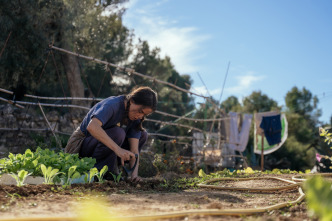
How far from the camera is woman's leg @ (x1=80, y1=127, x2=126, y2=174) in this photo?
3.35 metres

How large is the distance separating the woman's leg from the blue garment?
26.9 ft

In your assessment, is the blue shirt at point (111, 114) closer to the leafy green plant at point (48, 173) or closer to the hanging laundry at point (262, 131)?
the leafy green plant at point (48, 173)

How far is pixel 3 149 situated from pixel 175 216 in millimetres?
6439

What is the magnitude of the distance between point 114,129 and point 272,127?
335 inches

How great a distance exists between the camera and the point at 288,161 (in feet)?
61.8

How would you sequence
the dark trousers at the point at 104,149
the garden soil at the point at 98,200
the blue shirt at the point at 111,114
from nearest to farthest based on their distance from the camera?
1. the garden soil at the point at 98,200
2. the blue shirt at the point at 111,114
3. the dark trousers at the point at 104,149

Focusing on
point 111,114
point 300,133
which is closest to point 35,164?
point 111,114

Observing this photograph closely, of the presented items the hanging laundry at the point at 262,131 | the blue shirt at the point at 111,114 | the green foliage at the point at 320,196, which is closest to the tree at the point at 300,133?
the hanging laundry at the point at 262,131

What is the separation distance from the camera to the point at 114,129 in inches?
132

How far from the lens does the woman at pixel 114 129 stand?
3013 millimetres

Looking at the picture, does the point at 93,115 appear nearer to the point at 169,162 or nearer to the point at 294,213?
the point at 294,213

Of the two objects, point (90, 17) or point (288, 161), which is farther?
point (288, 161)

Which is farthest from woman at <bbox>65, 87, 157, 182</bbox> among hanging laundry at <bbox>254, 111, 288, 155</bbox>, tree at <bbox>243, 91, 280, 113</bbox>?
tree at <bbox>243, 91, 280, 113</bbox>

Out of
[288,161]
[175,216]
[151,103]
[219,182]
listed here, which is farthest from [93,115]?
[288,161]
